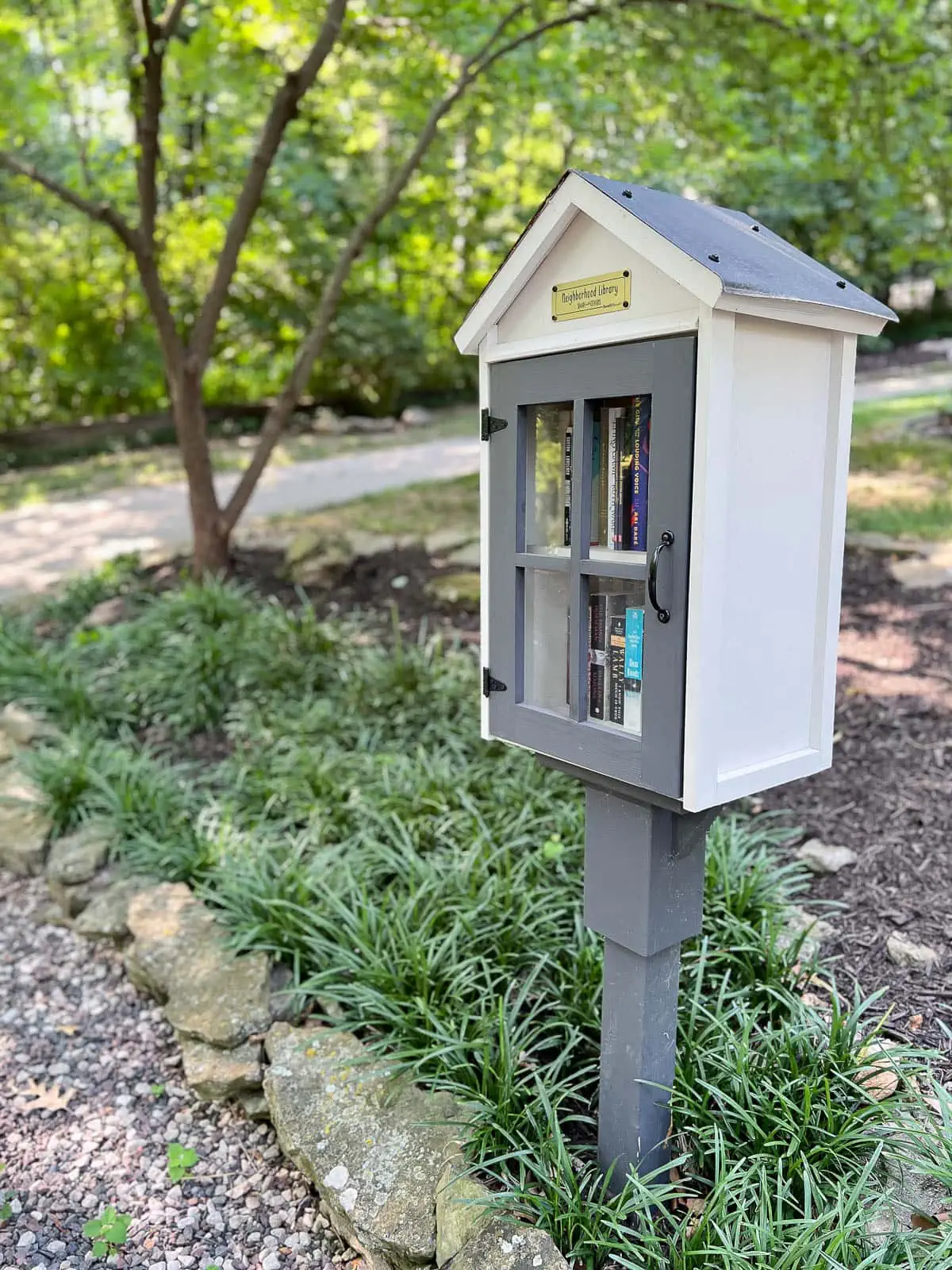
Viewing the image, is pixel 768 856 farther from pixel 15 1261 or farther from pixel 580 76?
pixel 580 76

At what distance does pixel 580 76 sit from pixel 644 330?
4.65 metres

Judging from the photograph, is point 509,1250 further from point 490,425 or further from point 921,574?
point 921,574

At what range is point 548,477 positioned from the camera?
182cm

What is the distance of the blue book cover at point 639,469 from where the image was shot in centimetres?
157

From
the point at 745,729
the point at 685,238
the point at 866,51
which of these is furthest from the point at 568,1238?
the point at 866,51

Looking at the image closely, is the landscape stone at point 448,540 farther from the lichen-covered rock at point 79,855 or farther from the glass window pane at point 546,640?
the glass window pane at point 546,640

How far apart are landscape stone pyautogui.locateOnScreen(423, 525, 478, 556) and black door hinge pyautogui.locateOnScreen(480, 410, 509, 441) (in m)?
3.97

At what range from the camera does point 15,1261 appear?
2.01 m

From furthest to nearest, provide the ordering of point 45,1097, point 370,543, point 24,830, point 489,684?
1. point 370,543
2. point 24,830
3. point 45,1097
4. point 489,684

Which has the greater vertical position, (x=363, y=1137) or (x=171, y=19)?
(x=171, y=19)

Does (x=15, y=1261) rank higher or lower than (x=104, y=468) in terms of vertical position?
lower

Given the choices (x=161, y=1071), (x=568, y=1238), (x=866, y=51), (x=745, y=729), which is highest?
(x=866, y=51)

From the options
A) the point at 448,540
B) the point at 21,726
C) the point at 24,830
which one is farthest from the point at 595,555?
the point at 448,540

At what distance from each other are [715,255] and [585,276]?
264mm
